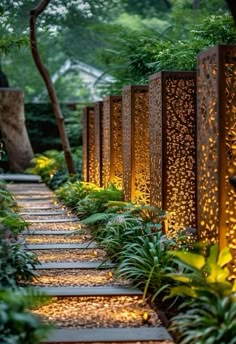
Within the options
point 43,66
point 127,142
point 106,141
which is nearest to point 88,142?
point 43,66

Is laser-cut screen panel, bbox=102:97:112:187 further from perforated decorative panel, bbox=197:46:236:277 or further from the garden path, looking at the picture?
perforated decorative panel, bbox=197:46:236:277

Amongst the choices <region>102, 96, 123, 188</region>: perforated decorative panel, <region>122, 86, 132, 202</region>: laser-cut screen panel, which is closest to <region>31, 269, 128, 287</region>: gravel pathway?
<region>122, 86, 132, 202</region>: laser-cut screen panel

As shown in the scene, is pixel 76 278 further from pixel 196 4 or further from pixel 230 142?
pixel 196 4

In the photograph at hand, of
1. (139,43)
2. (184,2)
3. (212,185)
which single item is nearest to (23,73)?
(184,2)

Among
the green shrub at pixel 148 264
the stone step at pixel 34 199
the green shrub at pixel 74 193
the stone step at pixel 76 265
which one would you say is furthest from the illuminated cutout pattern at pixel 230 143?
the stone step at pixel 34 199

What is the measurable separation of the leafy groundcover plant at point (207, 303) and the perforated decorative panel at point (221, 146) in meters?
0.26

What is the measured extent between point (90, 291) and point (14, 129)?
46.1 feet

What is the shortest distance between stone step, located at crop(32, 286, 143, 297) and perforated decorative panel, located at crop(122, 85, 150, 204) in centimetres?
336

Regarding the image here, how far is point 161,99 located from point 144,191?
2.13 metres

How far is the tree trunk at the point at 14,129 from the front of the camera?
63.0ft

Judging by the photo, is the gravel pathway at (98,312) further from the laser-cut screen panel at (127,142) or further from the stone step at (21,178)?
the stone step at (21,178)

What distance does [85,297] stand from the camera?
5.84 meters

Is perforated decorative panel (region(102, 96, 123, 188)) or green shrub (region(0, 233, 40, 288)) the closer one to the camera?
green shrub (region(0, 233, 40, 288))

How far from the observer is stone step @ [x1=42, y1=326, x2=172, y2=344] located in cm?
468
